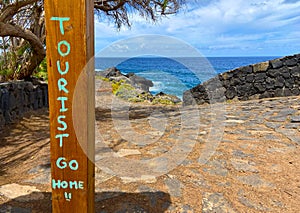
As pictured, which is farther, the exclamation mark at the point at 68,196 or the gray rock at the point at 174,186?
the gray rock at the point at 174,186

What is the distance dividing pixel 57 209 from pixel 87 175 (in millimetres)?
309

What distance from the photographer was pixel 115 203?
194cm

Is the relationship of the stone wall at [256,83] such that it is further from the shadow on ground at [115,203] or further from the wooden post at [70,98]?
the wooden post at [70,98]

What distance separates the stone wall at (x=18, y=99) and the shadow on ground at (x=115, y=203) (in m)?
3.24

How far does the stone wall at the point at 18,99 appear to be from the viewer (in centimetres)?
483

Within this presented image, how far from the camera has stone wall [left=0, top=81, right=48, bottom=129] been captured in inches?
190

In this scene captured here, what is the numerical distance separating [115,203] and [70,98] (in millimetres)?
1010

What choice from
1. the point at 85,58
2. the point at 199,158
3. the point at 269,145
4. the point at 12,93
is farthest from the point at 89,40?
the point at 12,93

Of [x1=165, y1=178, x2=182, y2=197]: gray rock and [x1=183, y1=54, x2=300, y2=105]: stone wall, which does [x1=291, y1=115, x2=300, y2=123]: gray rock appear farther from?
[x1=183, y1=54, x2=300, y2=105]: stone wall

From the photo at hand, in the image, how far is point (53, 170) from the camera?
1.41 meters

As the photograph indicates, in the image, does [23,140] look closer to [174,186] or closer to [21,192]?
[21,192]

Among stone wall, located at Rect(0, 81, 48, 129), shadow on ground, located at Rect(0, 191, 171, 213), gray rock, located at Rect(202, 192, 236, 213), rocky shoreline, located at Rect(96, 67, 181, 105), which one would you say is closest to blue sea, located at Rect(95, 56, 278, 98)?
rocky shoreline, located at Rect(96, 67, 181, 105)

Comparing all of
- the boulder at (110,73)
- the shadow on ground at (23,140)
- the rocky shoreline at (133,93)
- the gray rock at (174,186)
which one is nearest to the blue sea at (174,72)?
the boulder at (110,73)

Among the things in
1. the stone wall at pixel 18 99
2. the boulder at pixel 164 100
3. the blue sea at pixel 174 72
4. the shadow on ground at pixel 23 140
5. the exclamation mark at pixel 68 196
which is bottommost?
the shadow on ground at pixel 23 140
